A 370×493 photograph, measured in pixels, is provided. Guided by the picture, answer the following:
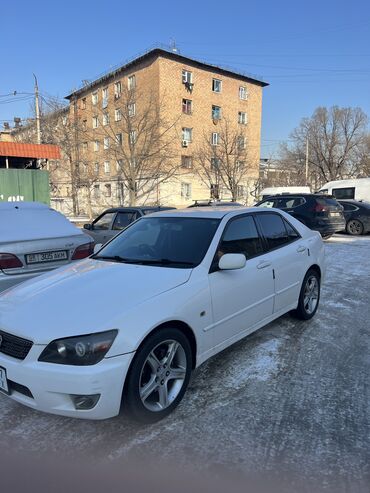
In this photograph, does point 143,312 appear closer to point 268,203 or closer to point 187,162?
point 268,203

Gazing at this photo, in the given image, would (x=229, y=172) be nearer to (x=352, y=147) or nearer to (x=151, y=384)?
(x=352, y=147)

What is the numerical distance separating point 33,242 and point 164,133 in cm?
3071

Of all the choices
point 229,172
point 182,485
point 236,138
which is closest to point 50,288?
point 182,485

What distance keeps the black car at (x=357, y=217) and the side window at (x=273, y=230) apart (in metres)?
11.5

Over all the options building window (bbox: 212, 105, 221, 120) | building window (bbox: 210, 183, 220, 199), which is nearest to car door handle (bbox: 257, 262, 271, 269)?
building window (bbox: 210, 183, 220, 199)

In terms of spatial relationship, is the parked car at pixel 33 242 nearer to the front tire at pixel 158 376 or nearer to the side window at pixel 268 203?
the front tire at pixel 158 376

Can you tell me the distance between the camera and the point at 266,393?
3217 mm

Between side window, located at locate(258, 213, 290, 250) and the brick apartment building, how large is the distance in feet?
83.8

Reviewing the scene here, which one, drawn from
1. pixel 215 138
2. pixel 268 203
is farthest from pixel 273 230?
pixel 215 138

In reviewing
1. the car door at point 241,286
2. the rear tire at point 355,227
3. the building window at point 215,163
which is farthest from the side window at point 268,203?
the building window at point 215,163

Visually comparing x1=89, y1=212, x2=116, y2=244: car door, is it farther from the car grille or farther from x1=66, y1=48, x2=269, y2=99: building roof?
x1=66, y1=48, x2=269, y2=99: building roof

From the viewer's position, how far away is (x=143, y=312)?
8.55 ft

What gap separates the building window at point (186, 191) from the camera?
37344 mm

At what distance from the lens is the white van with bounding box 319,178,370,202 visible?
20.6 meters
